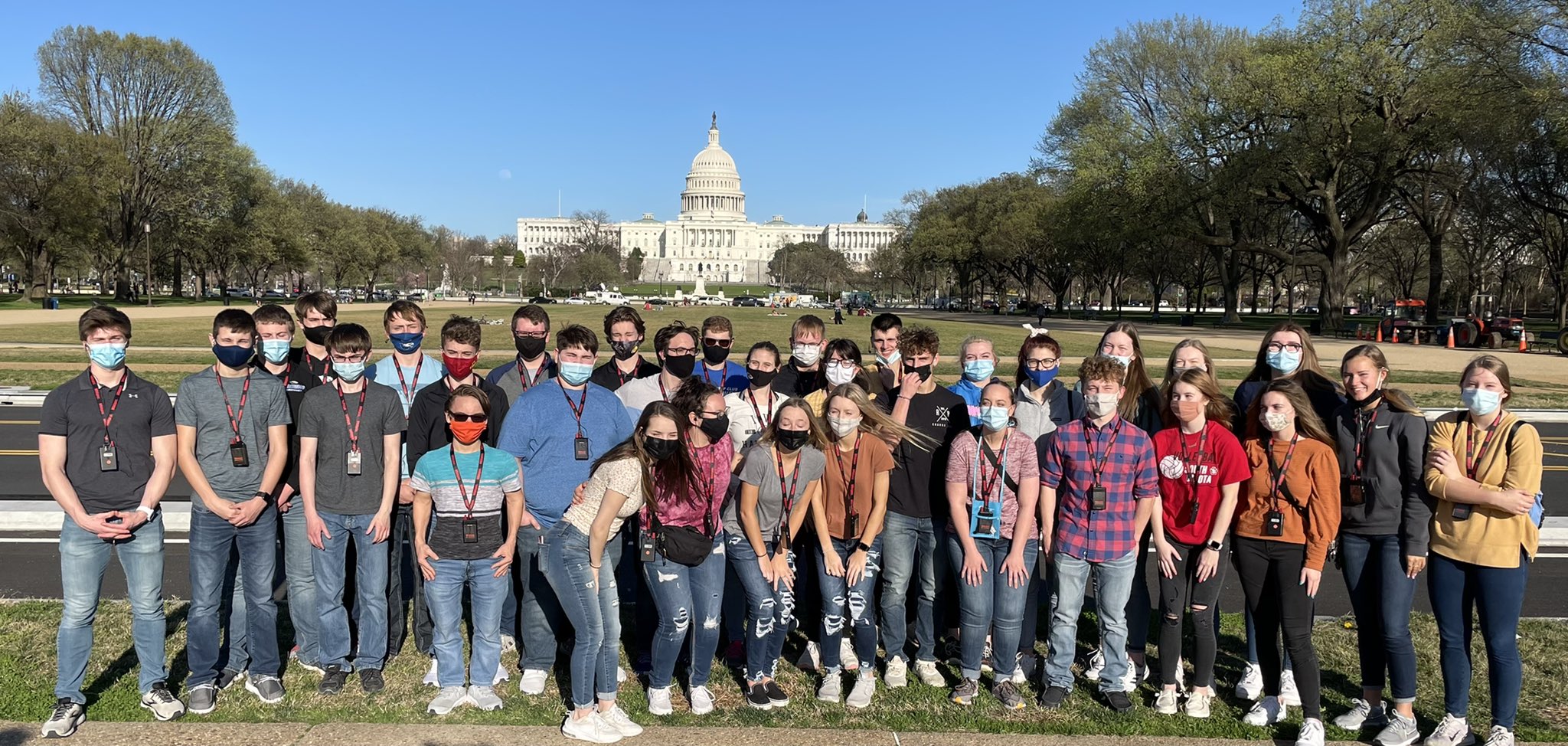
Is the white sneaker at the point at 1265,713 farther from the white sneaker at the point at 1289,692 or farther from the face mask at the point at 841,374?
the face mask at the point at 841,374

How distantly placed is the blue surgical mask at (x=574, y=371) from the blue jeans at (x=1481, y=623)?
429cm

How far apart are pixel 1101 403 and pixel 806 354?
194 cm

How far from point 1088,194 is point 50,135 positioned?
5489 cm

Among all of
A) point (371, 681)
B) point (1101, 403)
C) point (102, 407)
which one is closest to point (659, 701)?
point (371, 681)

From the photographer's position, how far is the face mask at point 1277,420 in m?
4.65

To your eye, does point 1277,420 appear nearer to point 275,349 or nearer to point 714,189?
point 275,349

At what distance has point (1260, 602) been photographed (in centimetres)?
481

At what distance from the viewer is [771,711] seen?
16.1 ft

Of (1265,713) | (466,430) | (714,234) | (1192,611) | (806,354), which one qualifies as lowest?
(1265,713)

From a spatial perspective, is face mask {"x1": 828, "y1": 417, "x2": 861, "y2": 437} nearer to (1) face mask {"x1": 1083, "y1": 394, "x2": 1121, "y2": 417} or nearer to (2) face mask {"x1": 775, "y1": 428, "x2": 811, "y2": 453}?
(2) face mask {"x1": 775, "y1": 428, "x2": 811, "y2": 453}

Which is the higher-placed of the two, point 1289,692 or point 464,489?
point 464,489

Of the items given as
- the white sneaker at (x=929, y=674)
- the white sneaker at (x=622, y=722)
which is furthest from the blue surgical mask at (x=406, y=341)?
the white sneaker at (x=929, y=674)

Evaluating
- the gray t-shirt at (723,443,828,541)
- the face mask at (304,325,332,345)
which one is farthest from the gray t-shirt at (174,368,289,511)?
the gray t-shirt at (723,443,828,541)

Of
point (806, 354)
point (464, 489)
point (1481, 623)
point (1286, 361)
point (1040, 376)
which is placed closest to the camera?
point (1481, 623)
